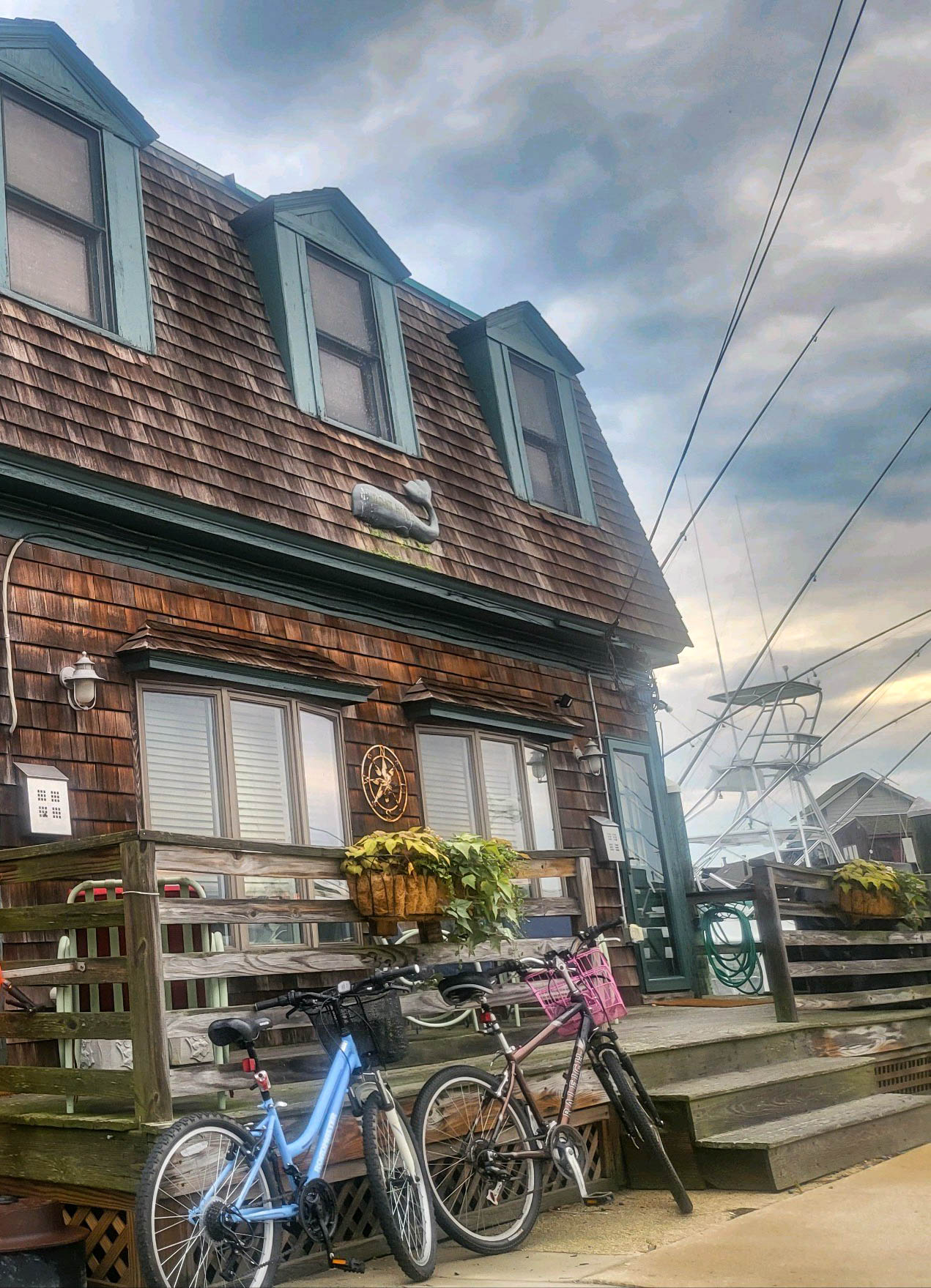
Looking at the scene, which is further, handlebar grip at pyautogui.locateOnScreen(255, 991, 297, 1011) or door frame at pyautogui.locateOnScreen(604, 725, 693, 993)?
door frame at pyautogui.locateOnScreen(604, 725, 693, 993)

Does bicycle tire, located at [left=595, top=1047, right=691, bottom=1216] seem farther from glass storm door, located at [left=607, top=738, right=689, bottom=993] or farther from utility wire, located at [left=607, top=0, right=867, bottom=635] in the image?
utility wire, located at [left=607, top=0, right=867, bottom=635]

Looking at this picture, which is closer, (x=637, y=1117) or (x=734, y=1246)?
(x=734, y=1246)

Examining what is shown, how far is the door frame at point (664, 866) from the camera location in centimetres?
978

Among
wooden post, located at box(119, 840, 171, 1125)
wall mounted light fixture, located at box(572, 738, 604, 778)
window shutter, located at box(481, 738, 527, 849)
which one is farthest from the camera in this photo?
wall mounted light fixture, located at box(572, 738, 604, 778)

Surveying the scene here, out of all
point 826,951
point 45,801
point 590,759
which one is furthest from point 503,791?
point 45,801

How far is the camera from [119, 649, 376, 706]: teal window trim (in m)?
6.28

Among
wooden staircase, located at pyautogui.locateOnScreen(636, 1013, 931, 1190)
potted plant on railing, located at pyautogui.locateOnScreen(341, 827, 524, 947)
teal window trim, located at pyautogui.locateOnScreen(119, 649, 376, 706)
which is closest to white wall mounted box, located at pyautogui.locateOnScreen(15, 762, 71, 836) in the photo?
teal window trim, located at pyautogui.locateOnScreen(119, 649, 376, 706)

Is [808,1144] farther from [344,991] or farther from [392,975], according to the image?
[344,991]

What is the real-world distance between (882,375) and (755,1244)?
51.4 feet

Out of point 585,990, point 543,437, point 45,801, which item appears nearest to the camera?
point 585,990

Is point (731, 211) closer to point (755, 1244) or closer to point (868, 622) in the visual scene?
point (755, 1244)

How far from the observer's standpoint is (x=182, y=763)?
6.49 metres

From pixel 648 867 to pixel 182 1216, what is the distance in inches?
278

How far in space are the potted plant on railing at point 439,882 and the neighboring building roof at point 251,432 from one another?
2.62 meters
